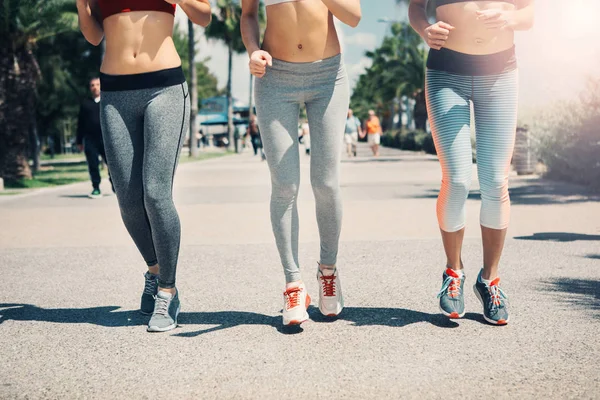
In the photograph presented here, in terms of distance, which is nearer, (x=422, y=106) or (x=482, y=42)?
(x=482, y=42)

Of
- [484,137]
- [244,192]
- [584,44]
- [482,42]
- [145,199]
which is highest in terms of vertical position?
[584,44]

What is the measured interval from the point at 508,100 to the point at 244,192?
10.1 m

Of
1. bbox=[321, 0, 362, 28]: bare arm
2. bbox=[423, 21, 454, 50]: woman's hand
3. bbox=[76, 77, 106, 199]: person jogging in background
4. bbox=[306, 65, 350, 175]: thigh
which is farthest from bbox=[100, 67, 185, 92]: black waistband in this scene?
bbox=[76, 77, 106, 199]: person jogging in background

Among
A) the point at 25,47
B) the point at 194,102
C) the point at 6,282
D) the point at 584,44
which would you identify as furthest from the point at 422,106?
the point at 6,282

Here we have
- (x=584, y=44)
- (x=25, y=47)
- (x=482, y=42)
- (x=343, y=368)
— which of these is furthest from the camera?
(x=25, y=47)

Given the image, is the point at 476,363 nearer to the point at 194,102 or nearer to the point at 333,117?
the point at 333,117

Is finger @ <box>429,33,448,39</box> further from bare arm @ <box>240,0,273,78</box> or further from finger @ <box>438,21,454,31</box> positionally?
bare arm @ <box>240,0,273,78</box>

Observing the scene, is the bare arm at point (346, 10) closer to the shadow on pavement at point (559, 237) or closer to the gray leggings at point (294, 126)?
the gray leggings at point (294, 126)

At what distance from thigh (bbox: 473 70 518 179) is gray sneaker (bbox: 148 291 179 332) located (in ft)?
5.61

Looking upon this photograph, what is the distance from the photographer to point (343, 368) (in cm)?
321

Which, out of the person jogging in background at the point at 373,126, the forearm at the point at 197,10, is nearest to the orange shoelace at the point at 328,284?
the forearm at the point at 197,10

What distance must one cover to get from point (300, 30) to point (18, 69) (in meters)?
16.3

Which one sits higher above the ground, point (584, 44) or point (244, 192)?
point (584, 44)

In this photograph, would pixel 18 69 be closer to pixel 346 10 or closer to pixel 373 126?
pixel 373 126
